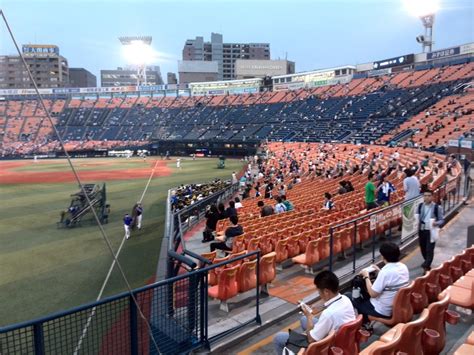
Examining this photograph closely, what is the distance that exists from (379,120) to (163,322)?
2190 inches

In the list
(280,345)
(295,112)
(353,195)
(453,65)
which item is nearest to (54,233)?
(353,195)

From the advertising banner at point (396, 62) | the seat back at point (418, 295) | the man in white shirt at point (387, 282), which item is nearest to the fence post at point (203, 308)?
the man in white shirt at point (387, 282)

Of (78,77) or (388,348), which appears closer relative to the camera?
(388,348)

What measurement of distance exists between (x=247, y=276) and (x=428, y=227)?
13.5ft

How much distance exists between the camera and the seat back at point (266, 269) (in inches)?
284

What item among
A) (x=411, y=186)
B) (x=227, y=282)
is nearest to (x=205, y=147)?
(x=411, y=186)

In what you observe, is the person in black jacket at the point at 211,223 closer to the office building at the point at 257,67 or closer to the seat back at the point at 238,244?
the seat back at the point at 238,244

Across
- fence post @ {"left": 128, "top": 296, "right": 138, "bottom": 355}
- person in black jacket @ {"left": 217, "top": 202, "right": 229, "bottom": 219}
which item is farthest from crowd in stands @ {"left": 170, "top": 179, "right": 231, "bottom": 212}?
fence post @ {"left": 128, "top": 296, "right": 138, "bottom": 355}

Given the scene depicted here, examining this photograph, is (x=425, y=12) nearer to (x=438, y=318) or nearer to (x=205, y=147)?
(x=205, y=147)

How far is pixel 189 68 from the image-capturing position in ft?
439

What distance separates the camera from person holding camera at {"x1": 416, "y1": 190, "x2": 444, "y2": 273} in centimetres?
803

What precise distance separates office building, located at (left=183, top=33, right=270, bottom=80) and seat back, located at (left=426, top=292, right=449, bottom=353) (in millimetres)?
163991

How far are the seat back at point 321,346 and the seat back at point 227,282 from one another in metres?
2.67

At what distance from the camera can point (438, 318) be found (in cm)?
454
